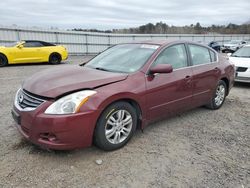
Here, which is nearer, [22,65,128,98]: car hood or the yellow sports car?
[22,65,128,98]: car hood

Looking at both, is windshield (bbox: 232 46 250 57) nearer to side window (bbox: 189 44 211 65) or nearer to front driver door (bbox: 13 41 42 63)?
side window (bbox: 189 44 211 65)

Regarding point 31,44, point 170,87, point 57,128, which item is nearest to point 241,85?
point 170,87

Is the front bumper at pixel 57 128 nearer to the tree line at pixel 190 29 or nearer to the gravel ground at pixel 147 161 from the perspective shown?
the gravel ground at pixel 147 161

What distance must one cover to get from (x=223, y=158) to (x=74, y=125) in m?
2.10

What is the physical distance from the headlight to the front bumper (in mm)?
54

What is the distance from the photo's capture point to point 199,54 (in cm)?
480

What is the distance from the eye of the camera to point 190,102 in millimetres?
4484

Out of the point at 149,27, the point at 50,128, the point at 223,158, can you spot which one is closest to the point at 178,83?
the point at 223,158

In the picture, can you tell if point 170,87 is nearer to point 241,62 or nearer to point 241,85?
point 241,62

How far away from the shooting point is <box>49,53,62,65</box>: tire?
13247 millimetres

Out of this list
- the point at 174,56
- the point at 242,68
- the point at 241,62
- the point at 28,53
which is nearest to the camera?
the point at 174,56

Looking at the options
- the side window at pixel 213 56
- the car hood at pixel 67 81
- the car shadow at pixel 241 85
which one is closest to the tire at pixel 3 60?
the car hood at pixel 67 81

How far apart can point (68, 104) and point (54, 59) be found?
11.3 metres

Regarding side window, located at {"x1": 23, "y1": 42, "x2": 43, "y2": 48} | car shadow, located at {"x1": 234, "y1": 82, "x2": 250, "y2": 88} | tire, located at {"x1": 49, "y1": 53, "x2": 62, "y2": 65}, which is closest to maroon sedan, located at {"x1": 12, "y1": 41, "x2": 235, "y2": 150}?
car shadow, located at {"x1": 234, "y1": 82, "x2": 250, "y2": 88}
